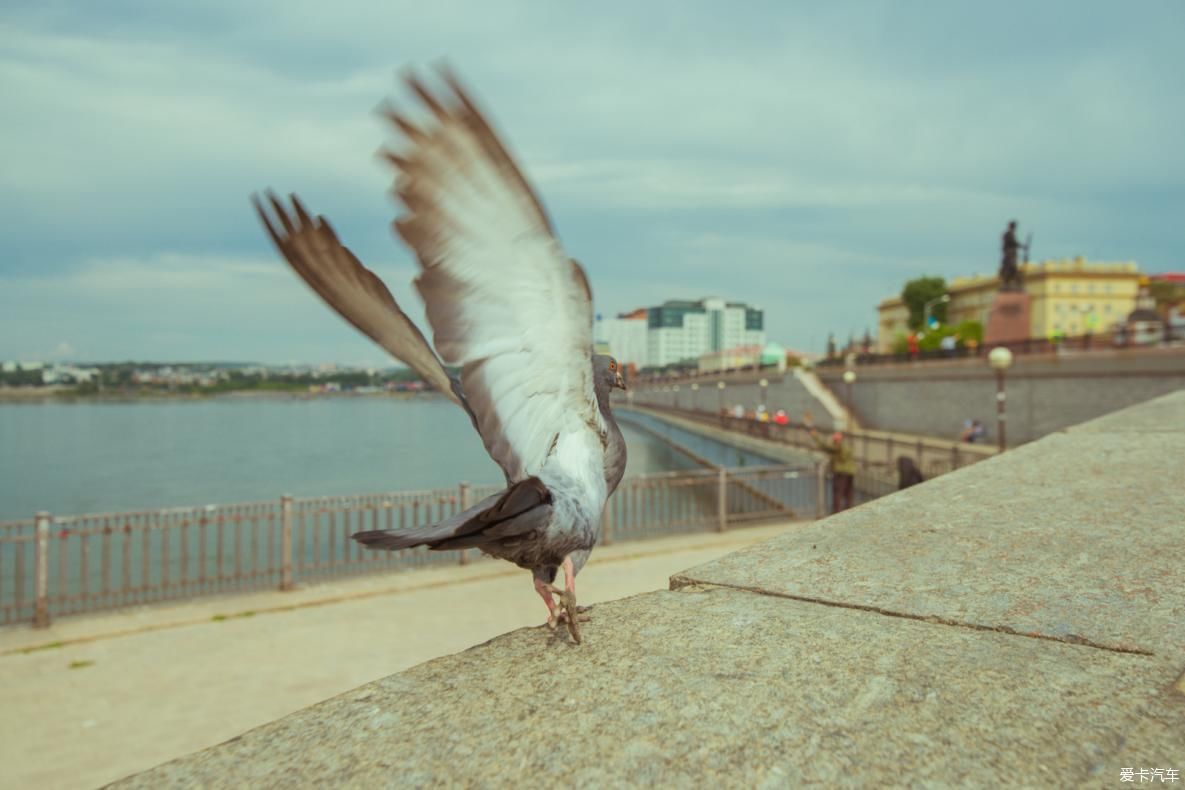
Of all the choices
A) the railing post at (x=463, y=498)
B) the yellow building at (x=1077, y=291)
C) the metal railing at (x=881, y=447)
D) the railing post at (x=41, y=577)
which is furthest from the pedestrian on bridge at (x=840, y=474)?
the yellow building at (x=1077, y=291)

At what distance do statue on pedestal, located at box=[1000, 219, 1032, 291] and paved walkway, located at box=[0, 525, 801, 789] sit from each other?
137ft

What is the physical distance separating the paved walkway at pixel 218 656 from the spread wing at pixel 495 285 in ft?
13.8

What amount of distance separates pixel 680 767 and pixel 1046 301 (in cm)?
9378

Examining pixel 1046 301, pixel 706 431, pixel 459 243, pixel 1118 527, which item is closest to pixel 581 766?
pixel 459 243

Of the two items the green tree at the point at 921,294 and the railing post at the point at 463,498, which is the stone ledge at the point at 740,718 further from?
the green tree at the point at 921,294

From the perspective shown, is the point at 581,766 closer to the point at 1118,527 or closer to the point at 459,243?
the point at 459,243

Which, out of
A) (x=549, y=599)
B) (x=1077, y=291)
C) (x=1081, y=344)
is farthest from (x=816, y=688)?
(x=1077, y=291)

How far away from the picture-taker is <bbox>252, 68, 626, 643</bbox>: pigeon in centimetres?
166

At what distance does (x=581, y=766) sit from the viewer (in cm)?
129

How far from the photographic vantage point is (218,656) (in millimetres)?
7125

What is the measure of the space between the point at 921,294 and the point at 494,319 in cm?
10246

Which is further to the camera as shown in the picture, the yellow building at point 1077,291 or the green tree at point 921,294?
the green tree at point 921,294

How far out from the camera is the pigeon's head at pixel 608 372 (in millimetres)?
2234

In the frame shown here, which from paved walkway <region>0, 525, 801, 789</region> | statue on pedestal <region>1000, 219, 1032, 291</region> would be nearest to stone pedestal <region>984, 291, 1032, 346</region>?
statue on pedestal <region>1000, 219, 1032, 291</region>
